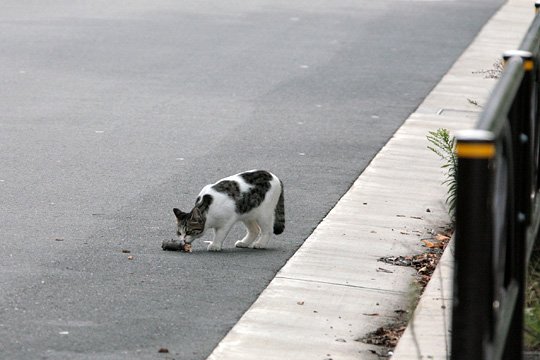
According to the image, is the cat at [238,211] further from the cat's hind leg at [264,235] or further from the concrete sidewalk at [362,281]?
the concrete sidewalk at [362,281]

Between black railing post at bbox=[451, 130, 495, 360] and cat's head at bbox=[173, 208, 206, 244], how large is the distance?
4.25 m

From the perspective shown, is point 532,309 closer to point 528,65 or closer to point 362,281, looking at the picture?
point 528,65

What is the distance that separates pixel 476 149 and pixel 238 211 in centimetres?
461

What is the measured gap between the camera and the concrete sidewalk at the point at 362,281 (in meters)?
6.28

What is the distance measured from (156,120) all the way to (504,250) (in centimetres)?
825

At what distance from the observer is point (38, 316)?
6.65m

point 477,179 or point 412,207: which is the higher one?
point 477,179

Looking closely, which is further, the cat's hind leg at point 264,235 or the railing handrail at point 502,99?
the cat's hind leg at point 264,235

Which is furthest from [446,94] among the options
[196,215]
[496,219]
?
[496,219]

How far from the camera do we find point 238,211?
26.5 feet

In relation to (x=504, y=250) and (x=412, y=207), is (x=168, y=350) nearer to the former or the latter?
(x=504, y=250)

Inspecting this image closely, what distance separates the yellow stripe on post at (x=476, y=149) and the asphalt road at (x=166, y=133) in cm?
290

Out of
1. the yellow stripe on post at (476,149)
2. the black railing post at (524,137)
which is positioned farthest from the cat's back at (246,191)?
the yellow stripe on post at (476,149)

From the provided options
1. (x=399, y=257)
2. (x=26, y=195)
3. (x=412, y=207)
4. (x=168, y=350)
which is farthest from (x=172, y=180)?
(x=168, y=350)
